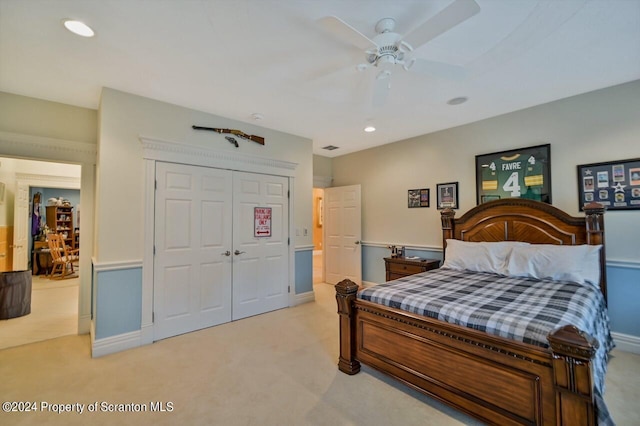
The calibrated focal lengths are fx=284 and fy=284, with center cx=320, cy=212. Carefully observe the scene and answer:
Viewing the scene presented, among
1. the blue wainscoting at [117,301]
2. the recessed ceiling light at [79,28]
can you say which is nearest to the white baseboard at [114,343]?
the blue wainscoting at [117,301]

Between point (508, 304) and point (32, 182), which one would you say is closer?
point (508, 304)

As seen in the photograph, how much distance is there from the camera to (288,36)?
2.07 m

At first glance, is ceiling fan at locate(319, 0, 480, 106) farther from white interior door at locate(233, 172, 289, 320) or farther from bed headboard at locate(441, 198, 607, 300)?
white interior door at locate(233, 172, 289, 320)

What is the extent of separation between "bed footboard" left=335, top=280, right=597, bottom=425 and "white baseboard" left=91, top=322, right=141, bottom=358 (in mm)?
2185

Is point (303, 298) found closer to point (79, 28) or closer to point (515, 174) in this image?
point (515, 174)

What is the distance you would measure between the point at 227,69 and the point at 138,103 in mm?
1259

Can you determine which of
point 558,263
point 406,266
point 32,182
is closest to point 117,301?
point 406,266

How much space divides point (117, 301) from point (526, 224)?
4.61 m

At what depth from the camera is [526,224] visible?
132 inches

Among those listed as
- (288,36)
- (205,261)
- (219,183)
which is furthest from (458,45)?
(205,261)

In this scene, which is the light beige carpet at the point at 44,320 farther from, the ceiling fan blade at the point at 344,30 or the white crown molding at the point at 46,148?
the ceiling fan blade at the point at 344,30

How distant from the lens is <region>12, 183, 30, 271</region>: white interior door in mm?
5871

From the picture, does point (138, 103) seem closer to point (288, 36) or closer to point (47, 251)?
point (288, 36)

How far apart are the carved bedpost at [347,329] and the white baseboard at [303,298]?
1921 millimetres
